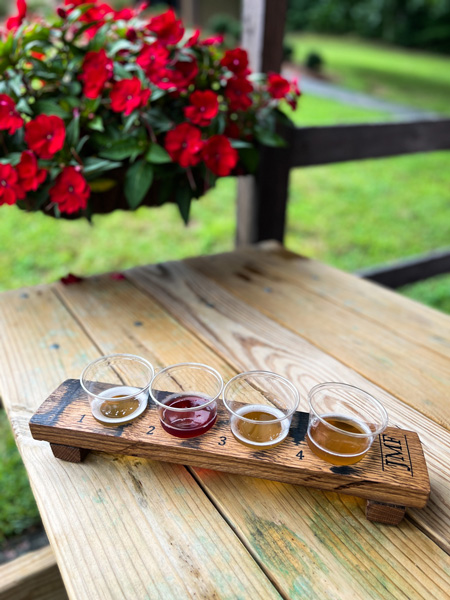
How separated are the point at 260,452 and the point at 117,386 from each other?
294 mm

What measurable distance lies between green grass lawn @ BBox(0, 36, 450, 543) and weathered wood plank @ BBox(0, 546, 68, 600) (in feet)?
1.95

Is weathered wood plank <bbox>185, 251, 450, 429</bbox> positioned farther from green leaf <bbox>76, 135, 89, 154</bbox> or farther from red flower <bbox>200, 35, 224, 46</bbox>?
red flower <bbox>200, 35, 224, 46</bbox>

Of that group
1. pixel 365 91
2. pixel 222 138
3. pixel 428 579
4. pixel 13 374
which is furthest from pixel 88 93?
pixel 365 91

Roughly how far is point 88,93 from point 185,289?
1.87 ft

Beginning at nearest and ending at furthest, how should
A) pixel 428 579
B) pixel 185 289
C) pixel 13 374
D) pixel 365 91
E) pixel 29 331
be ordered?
pixel 428 579, pixel 13 374, pixel 29 331, pixel 185 289, pixel 365 91

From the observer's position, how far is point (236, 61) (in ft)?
4.44

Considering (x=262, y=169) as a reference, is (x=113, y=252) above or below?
below

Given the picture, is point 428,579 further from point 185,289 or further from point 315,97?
point 315,97

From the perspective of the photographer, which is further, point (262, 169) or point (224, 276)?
point (262, 169)

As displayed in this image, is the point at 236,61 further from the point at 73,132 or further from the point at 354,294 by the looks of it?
the point at 354,294

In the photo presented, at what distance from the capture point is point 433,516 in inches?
28.1

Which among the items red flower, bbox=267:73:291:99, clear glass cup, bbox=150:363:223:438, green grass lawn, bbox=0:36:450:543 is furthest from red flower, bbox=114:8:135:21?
green grass lawn, bbox=0:36:450:543

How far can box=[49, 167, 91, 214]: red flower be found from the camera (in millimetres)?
1188

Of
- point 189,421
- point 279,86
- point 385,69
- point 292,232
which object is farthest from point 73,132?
point 385,69
